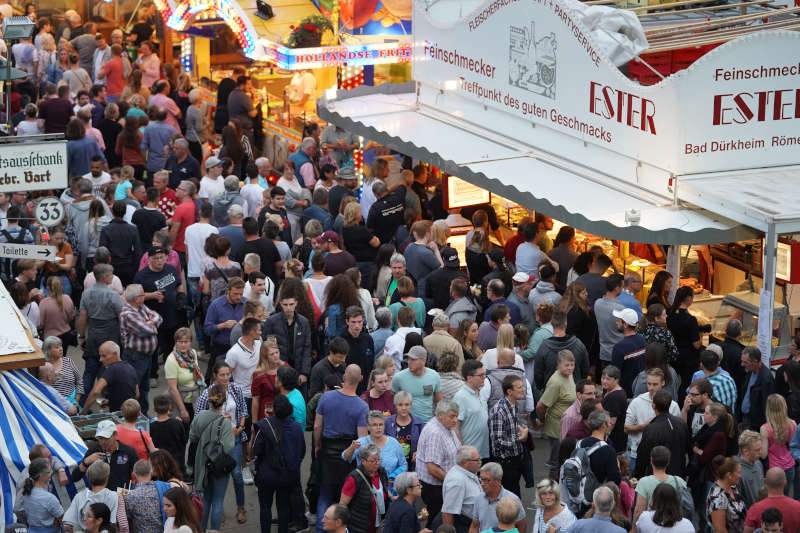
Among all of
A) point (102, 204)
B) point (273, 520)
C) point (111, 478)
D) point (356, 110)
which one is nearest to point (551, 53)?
point (356, 110)

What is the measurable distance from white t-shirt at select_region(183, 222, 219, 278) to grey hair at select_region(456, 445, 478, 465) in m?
5.69

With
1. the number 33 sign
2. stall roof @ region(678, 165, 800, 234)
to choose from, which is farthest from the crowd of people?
the number 33 sign

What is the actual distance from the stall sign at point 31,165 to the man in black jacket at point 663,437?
508 cm

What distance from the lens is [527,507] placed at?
1099 centimetres

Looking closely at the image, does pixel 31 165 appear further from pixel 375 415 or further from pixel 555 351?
pixel 555 351

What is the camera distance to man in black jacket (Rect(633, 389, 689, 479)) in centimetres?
995

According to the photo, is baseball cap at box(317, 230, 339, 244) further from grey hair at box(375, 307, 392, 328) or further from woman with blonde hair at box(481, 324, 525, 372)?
woman with blonde hair at box(481, 324, 525, 372)

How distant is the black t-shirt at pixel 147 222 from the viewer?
1494 cm

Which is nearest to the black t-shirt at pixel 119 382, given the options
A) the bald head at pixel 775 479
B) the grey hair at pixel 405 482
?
the grey hair at pixel 405 482

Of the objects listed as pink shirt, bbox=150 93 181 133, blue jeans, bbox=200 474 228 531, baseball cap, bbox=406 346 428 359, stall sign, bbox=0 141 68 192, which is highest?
stall sign, bbox=0 141 68 192

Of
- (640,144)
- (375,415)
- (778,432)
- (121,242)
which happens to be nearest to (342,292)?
(375,415)

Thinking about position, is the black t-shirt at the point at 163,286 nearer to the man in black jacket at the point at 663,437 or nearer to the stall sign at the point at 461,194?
the stall sign at the point at 461,194

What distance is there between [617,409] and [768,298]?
2.08m

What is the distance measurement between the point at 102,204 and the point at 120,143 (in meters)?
4.26
